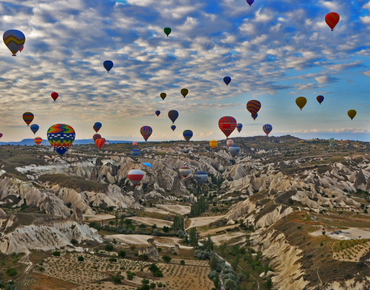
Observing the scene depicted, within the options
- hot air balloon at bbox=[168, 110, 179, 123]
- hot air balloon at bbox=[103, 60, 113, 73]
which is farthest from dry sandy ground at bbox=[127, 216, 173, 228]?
hot air balloon at bbox=[103, 60, 113, 73]

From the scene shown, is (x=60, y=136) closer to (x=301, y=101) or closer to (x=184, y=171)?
(x=184, y=171)

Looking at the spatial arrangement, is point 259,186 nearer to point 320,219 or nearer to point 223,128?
point 223,128

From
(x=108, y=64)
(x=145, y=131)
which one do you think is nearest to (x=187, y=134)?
(x=145, y=131)

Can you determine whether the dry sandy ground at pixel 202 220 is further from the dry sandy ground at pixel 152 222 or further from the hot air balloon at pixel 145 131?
the hot air balloon at pixel 145 131

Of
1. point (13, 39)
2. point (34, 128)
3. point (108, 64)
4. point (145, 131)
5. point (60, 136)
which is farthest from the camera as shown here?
point (34, 128)

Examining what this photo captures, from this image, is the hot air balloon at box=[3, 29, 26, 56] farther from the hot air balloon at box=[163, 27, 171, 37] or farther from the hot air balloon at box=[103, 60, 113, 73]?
the hot air balloon at box=[163, 27, 171, 37]

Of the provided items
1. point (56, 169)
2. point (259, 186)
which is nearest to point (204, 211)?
point (259, 186)

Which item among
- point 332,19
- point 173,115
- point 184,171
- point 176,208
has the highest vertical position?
point 332,19
